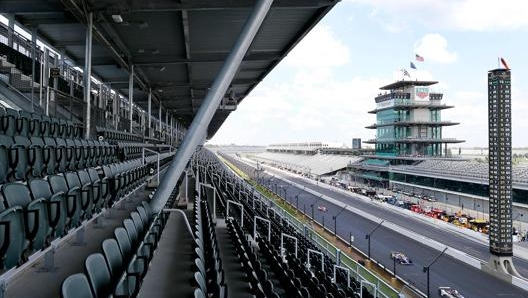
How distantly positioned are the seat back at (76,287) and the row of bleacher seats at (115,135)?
25.5 feet

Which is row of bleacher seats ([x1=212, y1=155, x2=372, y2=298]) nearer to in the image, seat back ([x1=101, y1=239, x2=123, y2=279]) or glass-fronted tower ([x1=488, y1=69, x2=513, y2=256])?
seat back ([x1=101, y1=239, x2=123, y2=279])

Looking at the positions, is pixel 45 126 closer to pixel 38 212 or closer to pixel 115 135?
pixel 38 212

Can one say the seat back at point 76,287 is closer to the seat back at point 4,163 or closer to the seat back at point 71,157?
the seat back at point 4,163

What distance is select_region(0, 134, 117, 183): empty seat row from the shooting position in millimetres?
4031

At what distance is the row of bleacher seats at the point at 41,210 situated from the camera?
2.42 m

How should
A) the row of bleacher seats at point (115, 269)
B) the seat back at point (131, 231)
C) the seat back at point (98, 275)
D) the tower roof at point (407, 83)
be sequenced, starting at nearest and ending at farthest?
1. the row of bleacher seats at point (115, 269)
2. the seat back at point (98, 275)
3. the seat back at point (131, 231)
4. the tower roof at point (407, 83)

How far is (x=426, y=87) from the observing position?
154 feet

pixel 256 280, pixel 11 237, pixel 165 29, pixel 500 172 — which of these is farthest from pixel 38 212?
pixel 500 172

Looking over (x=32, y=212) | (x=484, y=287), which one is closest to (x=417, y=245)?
(x=484, y=287)

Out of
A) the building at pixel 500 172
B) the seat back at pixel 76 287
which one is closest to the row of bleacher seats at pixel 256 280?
the seat back at pixel 76 287

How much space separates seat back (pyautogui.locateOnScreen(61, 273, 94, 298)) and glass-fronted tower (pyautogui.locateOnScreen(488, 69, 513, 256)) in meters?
16.3

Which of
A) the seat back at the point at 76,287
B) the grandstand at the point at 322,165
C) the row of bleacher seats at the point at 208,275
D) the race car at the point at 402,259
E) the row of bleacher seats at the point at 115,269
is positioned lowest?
the race car at the point at 402,259

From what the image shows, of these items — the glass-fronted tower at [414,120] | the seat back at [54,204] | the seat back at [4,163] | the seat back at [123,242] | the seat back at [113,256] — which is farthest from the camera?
the glass-fronted tower at [414,120]

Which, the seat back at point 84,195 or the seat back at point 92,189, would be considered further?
the seat back at point 92,189
